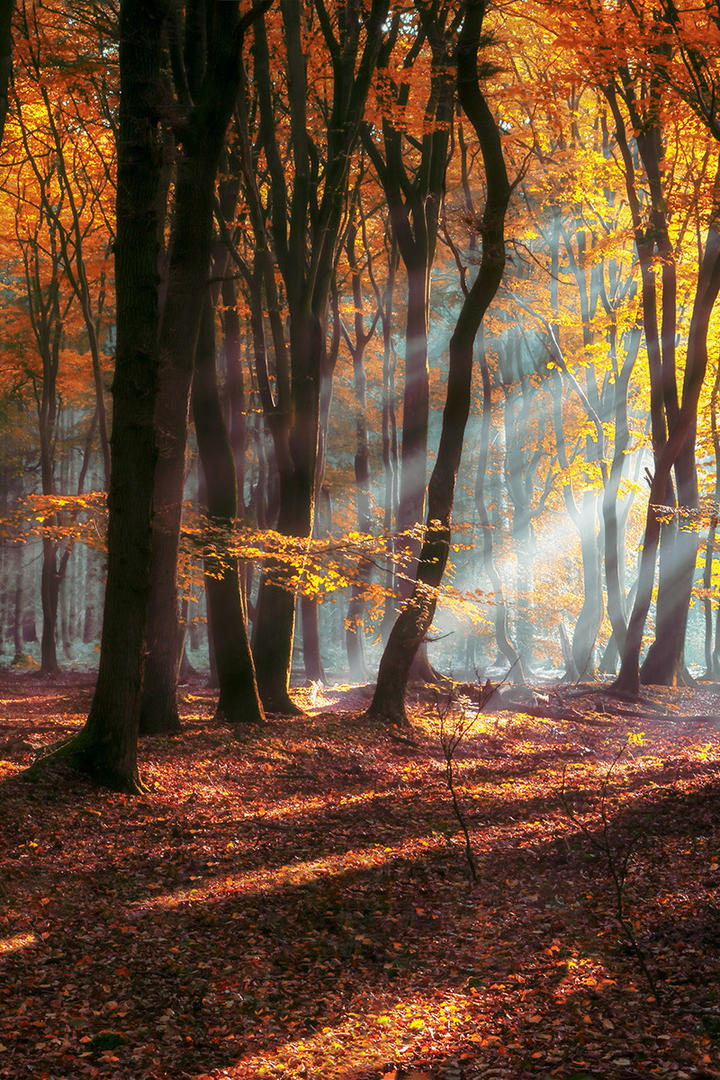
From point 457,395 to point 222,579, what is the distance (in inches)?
146

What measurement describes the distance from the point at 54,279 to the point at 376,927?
1511 cm

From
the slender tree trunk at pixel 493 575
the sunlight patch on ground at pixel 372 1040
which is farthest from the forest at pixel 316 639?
the slender tree trunk at pixel 493 575

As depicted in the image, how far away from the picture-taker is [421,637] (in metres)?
11.0

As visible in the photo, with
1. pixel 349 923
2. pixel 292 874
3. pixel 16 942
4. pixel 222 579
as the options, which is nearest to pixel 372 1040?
pixel 349 923

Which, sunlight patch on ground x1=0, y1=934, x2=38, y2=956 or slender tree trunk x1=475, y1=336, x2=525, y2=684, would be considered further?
slender tree trunk x1=475, y1=336, x2=525, y2=684

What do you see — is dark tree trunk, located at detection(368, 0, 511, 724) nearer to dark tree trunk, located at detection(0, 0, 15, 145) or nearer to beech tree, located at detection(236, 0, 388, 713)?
beech tree, located at detection(236, 0, 388, 713)

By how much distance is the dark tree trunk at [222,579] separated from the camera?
10.7 metres

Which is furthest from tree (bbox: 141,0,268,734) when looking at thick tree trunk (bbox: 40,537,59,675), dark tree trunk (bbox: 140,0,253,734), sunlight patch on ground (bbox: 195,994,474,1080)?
thick tree trunk (bbox: 40,537,59,675)

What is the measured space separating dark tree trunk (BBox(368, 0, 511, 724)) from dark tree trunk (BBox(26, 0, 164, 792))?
12.3 feet

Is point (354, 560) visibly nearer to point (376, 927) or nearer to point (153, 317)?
point (153, 317)

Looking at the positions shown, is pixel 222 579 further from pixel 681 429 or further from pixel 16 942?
pixel 681 429

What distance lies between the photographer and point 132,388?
695 cm

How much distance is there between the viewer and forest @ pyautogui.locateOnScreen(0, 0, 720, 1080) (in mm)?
4125

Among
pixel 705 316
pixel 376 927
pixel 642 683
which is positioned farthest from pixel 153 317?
pixel 642 683
